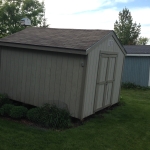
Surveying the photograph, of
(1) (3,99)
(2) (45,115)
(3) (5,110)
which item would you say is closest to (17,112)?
(3) (5,110)

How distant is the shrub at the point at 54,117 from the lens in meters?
5.55

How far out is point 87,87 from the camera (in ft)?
19.4

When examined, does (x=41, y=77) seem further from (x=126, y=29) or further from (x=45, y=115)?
(x=126, y=29)

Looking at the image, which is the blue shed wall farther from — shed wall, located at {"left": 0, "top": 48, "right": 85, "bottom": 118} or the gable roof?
shed wall, located at {"left": 0, "top": 48, "right": 85, "bottom": 118}

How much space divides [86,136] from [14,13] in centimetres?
2345

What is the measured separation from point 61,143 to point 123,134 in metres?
1.80

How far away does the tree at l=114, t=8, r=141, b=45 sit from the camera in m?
43.8

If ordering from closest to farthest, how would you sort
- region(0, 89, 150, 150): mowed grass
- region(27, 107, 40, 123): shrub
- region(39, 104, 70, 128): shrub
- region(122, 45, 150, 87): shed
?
region(0, 89, 150, 150): mowed grass, region(39, 104, 70, 128): shrub, region(27, 107, 40, 123): shrub, region(122, 45, 150, 87): shed

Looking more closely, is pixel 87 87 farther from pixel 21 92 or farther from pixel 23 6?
pixel 23 6

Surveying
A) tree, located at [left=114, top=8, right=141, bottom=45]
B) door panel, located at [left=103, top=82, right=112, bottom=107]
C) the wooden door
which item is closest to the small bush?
the wooden door

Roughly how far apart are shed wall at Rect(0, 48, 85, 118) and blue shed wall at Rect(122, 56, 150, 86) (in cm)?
935

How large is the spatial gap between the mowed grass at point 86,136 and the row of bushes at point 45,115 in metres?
0.26

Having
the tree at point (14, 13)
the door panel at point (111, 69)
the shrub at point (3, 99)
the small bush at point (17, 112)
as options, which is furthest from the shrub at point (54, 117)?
the tree at point (14, 13)

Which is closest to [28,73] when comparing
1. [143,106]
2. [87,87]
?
[87,87]
